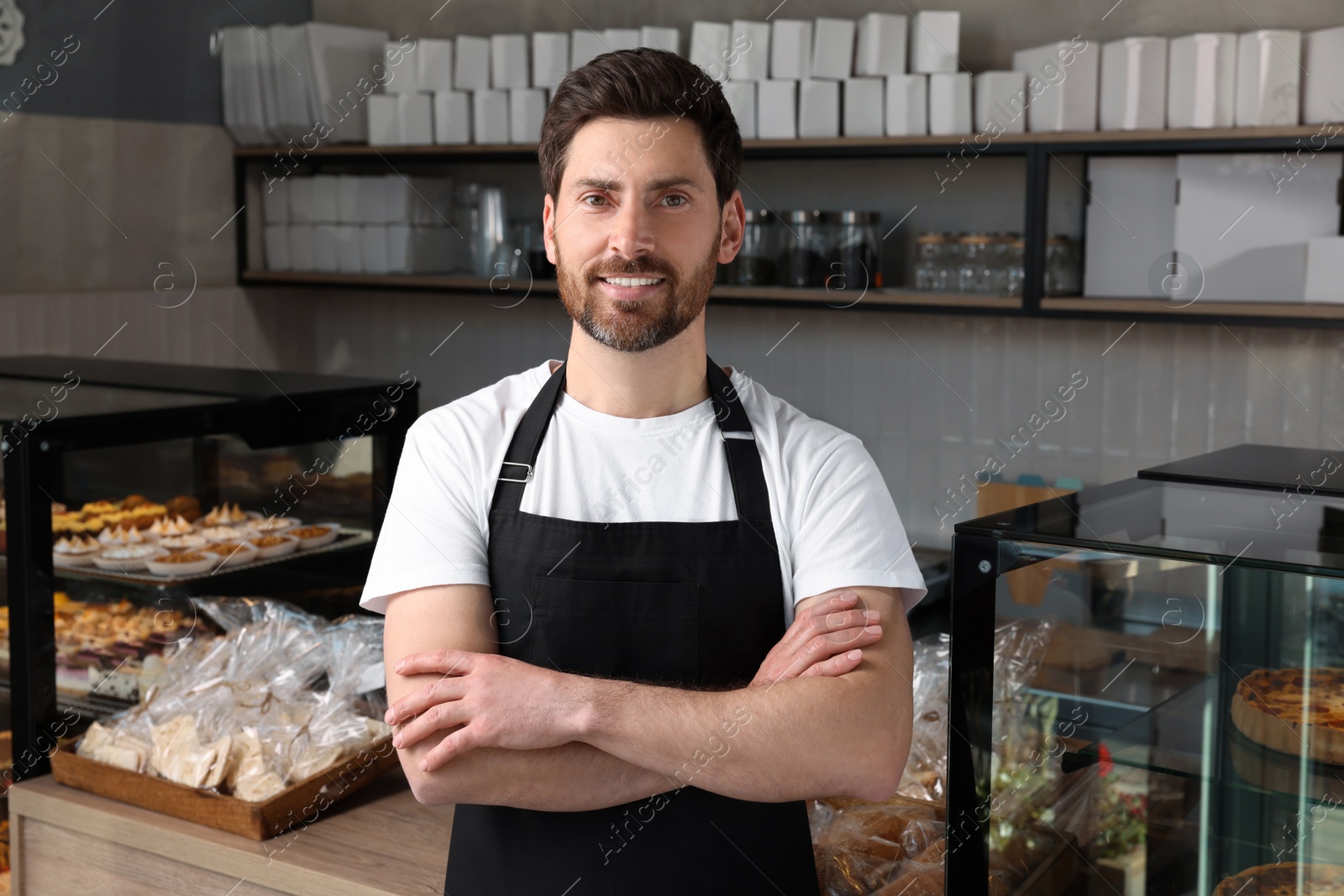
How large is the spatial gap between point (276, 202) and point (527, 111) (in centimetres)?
104

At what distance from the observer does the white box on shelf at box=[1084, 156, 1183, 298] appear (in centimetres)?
288

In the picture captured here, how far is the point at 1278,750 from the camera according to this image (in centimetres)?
108

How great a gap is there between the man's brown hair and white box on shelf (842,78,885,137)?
193 cm

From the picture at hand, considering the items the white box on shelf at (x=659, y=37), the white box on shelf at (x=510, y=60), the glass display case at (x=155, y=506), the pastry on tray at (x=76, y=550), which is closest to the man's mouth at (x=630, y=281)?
the glass display case at (x=155, y=506)

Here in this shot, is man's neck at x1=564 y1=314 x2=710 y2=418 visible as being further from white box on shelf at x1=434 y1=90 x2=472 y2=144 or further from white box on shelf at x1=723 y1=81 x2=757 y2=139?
white box on shelf at x1=434 y1=90 x2=472 y2=144

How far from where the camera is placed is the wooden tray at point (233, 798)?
60.4 inches

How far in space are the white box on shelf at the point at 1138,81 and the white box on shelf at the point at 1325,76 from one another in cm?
30

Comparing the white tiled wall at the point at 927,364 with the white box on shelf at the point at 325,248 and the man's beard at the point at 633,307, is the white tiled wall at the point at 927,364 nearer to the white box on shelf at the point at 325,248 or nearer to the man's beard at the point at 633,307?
the white box on shelf at the point at 325,248

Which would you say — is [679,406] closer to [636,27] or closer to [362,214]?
[636,27]

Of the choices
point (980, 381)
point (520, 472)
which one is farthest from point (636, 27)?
point (520, 472)

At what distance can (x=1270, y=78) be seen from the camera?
2664 mm

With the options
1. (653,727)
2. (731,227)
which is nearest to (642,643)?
(653,727)

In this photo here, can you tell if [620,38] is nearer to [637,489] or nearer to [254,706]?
[254,706]

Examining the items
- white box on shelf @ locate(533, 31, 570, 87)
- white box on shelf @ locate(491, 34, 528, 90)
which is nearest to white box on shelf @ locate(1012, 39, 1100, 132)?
white box on shelf @ locate(533, 31, 570, 87)
